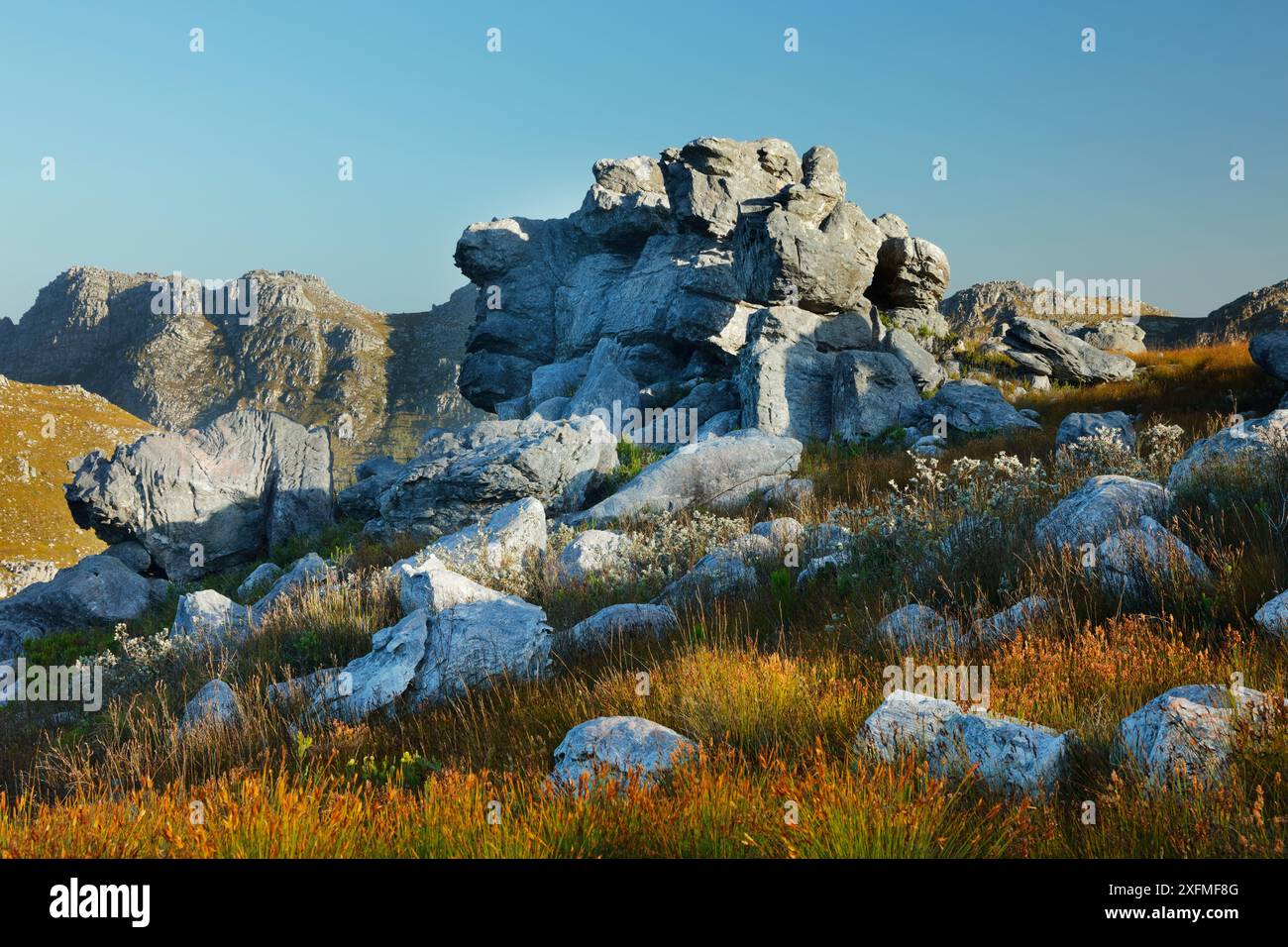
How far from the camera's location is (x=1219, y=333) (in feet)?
122

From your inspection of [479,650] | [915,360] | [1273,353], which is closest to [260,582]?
[479,650]

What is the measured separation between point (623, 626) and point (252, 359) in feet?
638

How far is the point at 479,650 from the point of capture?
7746mm

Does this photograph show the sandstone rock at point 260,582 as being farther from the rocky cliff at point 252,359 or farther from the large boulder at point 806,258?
the rocky cliff at point 252,359

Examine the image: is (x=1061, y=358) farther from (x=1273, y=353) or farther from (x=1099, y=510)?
(x=1099, y=510)

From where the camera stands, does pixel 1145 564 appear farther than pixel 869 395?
No

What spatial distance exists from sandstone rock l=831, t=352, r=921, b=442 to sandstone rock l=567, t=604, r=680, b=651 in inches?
510

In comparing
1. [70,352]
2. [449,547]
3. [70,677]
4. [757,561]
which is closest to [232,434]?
[70,677]

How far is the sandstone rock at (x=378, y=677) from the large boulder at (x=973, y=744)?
15.8ft

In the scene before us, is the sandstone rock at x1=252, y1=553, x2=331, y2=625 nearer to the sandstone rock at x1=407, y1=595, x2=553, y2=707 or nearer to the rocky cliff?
the sandstone rock at x1=407, y1=595, x2=553, y2=707

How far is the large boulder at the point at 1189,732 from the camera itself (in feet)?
11.4

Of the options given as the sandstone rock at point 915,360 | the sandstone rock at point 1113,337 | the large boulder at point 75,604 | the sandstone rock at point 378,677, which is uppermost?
the sandstone rock at point 1113,337

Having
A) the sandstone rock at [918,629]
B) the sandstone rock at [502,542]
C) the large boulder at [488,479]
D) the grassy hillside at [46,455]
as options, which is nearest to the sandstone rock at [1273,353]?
the large boulder at [488,479]
